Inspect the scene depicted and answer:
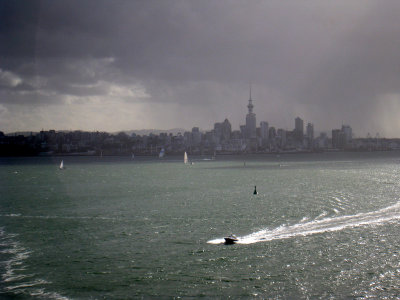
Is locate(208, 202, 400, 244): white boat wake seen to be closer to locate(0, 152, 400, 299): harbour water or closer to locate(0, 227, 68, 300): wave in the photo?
locate(0, 152, 400, 299): harbour water

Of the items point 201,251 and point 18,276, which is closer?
point 18,276

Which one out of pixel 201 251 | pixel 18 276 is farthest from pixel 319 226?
pixel 18 276

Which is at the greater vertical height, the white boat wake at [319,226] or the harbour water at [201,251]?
the white boat wake at [319,226]

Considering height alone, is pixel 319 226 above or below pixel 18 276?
above

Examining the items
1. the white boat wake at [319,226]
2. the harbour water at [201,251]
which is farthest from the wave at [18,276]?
the white boat wake at [319,226]

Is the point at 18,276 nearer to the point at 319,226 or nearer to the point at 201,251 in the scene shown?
the point at 201,251

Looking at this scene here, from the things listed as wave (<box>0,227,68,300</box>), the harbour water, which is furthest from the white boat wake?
wave (<box>0,227,68,300</box>)

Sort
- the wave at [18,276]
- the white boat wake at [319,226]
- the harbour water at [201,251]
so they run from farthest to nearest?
the white boat wake at [319,226] → the harbour water at [201,251] → the wave at [18,276]

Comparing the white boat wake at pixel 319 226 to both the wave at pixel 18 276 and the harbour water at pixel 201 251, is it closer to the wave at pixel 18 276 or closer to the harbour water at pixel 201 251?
the harbour water at pixel 201 251

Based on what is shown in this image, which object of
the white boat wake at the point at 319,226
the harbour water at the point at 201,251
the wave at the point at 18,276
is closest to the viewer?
the wave at the point at 18,276
